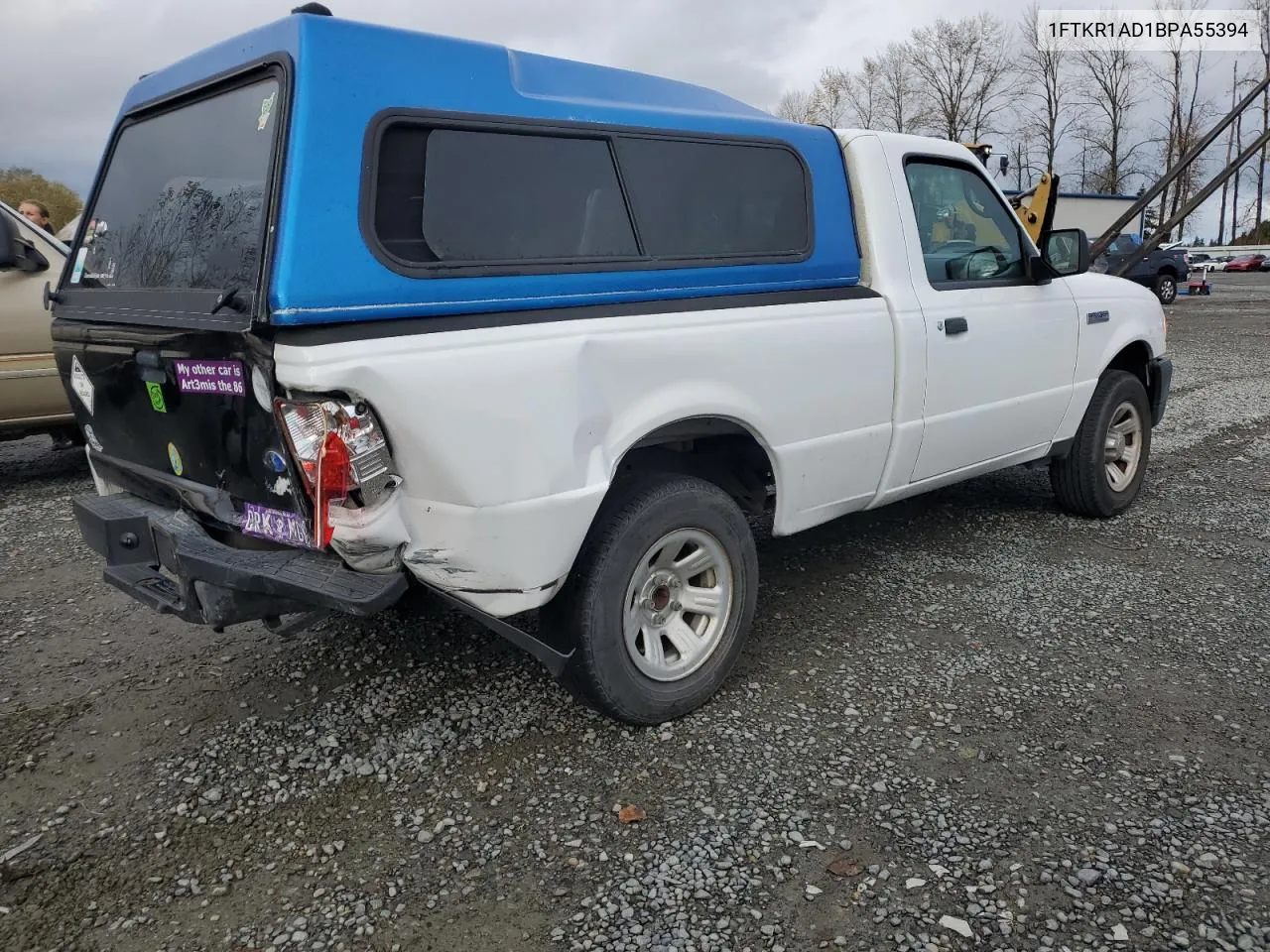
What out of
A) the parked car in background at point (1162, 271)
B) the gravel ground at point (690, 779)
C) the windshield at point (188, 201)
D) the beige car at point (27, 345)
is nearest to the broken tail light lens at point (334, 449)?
the windshield at point (188, 201)

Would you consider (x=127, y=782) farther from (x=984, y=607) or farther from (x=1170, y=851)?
(x=984, y=607)

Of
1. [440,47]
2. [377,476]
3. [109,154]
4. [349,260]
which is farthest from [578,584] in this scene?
[109,154]

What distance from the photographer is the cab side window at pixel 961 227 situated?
3.94 m

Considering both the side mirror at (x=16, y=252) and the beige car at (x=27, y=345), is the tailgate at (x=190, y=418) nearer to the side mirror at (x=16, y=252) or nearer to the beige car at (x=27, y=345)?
the side mirror at (x=16, y=252)

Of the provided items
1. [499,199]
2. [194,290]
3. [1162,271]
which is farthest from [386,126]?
[1162,271]

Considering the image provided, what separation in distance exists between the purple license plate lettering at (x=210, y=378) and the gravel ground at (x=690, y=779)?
1.16 metres

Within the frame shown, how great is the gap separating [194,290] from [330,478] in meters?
0.85

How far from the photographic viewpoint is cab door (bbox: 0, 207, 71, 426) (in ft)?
19.6

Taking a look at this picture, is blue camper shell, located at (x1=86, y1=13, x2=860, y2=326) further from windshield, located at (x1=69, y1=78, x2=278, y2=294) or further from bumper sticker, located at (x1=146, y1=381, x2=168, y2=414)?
bumper sticker, located at (x1=146, y1=381, x2=168, y2=414)

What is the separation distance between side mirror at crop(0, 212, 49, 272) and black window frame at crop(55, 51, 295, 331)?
0.71 metres

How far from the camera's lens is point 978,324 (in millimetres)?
4035

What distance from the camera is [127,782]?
9.46ft

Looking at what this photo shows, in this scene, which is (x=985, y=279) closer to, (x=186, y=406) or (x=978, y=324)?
(x=978, y=324)

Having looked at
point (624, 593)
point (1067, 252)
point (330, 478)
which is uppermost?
point (1067, 252)
